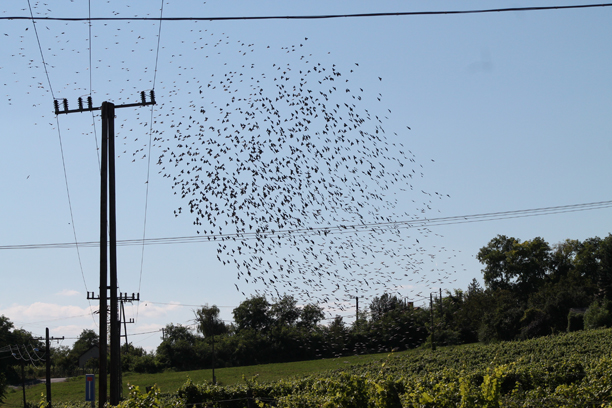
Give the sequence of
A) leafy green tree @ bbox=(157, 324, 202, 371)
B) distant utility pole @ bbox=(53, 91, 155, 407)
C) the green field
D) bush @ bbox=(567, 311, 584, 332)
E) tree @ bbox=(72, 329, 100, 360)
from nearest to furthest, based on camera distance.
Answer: the green field
distant utility pole @ bbox=(53, 91, 155, 407)
bush @ bbox=(567, 311, 584, 332)
leafy green tree @ bbox=(157, 324, 202, 371)
tree @ bbox=(72, 329, 100, 360)

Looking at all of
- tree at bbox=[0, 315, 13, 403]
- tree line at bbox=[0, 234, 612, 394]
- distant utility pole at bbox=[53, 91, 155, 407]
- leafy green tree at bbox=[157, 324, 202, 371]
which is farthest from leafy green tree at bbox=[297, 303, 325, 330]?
distant utility pole at bbox=[53, 91, 155, 407]

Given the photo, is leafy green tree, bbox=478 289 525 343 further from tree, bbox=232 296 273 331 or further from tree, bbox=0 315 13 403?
tree, bbox=0 315 13 403

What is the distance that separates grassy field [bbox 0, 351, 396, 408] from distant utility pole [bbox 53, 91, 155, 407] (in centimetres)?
3905

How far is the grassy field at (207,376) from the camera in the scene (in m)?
52.8

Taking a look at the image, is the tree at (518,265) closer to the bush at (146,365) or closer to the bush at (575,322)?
the bush at (575,322)

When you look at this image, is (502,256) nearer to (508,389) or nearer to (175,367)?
(175,367)

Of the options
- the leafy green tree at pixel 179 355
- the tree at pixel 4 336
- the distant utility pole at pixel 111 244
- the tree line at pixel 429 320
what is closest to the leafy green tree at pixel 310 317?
the tree line at pixel 429 320

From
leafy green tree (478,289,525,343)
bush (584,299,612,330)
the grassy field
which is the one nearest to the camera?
bush (584,299,612,330)

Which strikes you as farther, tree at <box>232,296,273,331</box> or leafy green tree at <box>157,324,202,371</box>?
leafy green tree at <box>157,324,202,371</box>

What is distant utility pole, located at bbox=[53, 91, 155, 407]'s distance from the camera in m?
13.1

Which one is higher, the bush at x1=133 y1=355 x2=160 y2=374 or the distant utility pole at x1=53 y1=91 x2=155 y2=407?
the distant utility pole at x1=53 y1=91 x2=155 y2=407

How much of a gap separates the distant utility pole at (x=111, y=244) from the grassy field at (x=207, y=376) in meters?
39.0

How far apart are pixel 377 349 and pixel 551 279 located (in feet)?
85.3

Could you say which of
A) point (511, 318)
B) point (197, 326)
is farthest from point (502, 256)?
point (197, 326)
